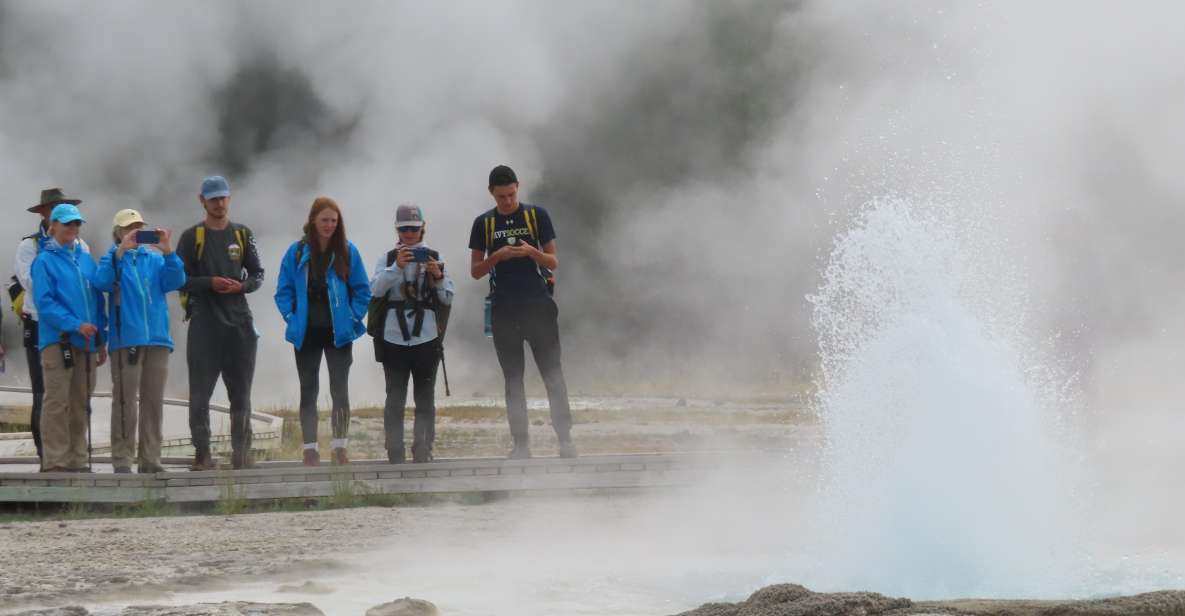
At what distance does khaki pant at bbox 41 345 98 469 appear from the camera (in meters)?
8.48

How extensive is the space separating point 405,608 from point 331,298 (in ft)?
12.4

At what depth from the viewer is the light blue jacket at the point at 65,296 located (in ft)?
27.7

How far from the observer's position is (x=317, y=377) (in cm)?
870

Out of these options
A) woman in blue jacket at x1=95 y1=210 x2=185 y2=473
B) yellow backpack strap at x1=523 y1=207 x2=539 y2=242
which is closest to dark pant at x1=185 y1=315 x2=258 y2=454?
woman in blue jacket at x1=95 y1=210 x2=185 y2=473

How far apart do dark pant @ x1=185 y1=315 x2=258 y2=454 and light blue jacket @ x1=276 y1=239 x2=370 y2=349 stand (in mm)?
283

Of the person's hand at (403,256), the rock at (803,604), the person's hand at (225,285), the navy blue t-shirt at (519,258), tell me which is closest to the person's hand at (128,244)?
the person's hand at (225,285)

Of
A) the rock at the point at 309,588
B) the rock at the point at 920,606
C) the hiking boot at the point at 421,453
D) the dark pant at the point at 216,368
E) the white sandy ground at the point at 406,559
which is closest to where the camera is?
the rock at the point at 920,606

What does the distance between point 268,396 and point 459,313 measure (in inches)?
95.5

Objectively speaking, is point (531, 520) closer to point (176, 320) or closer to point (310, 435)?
point (310, 435)

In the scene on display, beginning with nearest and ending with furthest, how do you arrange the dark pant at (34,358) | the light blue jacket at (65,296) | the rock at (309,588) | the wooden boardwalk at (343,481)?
the rock at (309,588), the wooden boardwalk at (343,481), the light blue jacket at (65,296), the dark pant at (34,358)

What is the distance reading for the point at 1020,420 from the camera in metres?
6.64

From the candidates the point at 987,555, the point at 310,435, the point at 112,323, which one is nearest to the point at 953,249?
the point at 987,555

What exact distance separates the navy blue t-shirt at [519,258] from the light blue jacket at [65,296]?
6.95ft

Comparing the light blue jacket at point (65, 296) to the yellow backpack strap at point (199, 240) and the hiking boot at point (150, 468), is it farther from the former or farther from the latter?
the hiking boot at point (150, 468)
